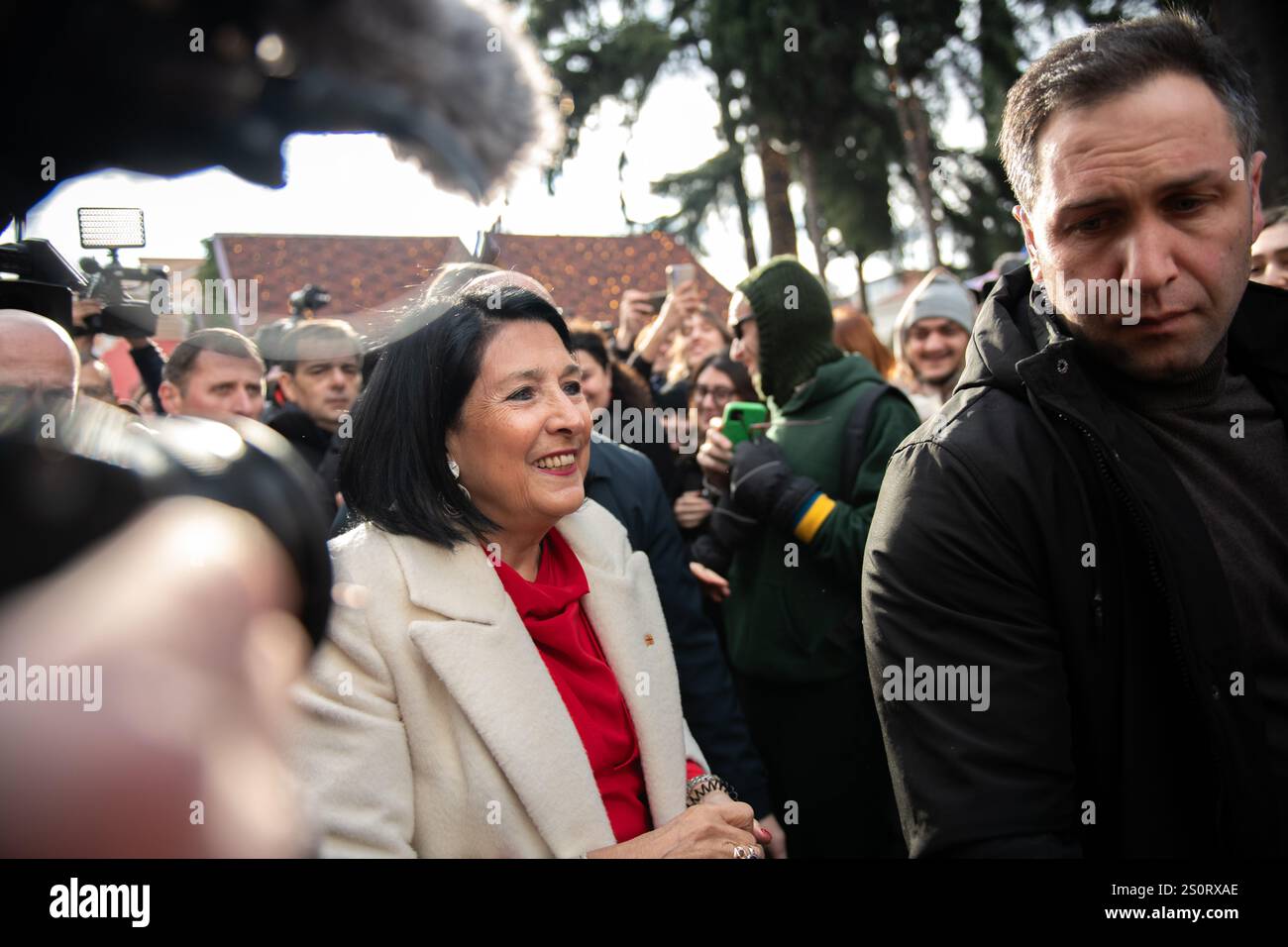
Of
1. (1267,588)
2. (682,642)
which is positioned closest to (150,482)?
(1267,588)

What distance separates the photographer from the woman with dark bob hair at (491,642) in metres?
1.72

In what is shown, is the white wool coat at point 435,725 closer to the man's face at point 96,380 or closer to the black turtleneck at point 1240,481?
the black turtleneck at point 1240,481

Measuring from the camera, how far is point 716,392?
4.12 metres

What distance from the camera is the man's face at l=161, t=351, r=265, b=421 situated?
3.28 meters

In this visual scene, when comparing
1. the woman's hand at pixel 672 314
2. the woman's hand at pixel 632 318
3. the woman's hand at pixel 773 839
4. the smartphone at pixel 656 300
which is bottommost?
the woman's hand at pixel 773 839

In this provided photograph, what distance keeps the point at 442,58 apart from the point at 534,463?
1.60 metres

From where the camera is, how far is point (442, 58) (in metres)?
0.51

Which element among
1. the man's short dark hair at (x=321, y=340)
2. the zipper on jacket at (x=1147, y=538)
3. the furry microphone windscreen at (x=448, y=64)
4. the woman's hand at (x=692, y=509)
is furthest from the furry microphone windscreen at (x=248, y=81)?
the woman's hand at (x=692, y=509)

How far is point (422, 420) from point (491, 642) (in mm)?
517

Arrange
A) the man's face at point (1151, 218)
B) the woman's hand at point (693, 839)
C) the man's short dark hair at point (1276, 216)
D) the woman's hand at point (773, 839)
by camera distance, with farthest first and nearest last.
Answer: the man's short dark hair at point (1276, 216), the woman's hand at point (773, 839), the woman's hand at point (693, 839), the man's face at point (1151, 218)

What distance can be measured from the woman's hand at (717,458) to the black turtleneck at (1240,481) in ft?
5.97

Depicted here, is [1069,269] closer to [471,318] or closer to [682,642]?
[471,318]

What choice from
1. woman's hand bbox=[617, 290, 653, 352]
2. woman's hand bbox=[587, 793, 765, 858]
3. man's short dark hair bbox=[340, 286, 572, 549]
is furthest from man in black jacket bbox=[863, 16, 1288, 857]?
woman's hand bbox=[617, 290, 653, 352]
